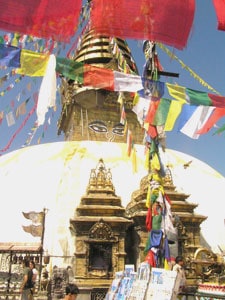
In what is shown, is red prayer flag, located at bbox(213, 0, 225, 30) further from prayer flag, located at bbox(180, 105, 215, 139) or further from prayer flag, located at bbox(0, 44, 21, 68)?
prayer flag, located at bbox(0, 44, 21, 68)

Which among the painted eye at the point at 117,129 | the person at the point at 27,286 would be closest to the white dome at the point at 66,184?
the painted eye at the point at 117,129

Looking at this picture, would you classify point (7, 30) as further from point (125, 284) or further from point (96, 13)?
point (125, 284)

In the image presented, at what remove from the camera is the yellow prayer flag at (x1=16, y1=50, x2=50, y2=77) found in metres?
7.46

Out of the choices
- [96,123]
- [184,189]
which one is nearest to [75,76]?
[184,189]

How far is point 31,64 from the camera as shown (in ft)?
24.6

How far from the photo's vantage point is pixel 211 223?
16.8m

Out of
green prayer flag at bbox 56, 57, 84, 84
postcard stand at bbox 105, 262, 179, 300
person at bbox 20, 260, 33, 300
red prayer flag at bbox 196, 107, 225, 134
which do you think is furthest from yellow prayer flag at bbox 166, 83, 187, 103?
person at bbox 20, 260, 33, 300

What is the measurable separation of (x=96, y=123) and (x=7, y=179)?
23.1 ft

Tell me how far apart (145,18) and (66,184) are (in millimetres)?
10392

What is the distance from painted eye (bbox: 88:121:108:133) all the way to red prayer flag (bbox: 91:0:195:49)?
1531 cm

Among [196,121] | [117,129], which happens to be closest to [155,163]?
[196,121]

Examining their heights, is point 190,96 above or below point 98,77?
below

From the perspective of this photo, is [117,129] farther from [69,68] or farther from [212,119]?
[69,68]

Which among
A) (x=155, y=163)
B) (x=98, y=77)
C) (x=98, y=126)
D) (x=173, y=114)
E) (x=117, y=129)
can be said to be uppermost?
(x=98, y=126)
